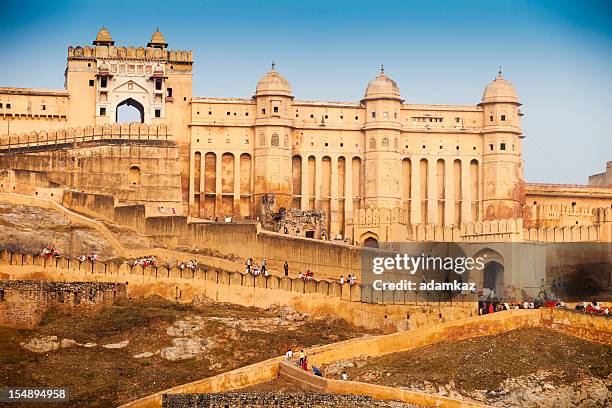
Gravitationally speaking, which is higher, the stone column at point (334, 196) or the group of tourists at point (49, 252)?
the stone column at point (334, 196)

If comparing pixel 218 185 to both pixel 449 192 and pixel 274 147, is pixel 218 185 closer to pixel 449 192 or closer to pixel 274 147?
pixel 274 147

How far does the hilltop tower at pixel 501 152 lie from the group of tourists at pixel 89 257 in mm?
28482

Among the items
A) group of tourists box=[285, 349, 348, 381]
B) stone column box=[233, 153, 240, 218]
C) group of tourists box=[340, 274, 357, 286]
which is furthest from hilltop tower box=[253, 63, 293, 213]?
group of tourists box=[285, 349, 348, 381]

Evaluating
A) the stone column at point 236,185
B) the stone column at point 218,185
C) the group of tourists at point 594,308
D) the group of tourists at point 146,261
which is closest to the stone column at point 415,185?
the stone column at point 236,185

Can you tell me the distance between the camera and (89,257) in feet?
187

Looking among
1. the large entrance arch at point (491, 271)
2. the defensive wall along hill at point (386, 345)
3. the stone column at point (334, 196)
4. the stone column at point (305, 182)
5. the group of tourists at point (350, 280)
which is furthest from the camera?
the stone column at point (305, 182)

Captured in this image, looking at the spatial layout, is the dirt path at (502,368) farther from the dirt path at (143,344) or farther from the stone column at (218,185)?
the stone column at (218,185)

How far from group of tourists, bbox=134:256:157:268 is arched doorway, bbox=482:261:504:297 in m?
16.5

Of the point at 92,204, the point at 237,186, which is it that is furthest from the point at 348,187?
the point at 92,204

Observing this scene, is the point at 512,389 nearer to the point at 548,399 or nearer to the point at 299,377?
the point at 548,399

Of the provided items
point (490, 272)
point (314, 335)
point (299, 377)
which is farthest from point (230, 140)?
point (299, 377)

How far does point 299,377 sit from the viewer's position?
4484cm

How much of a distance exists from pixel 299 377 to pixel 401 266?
1575 cm

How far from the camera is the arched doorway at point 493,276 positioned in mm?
64438
